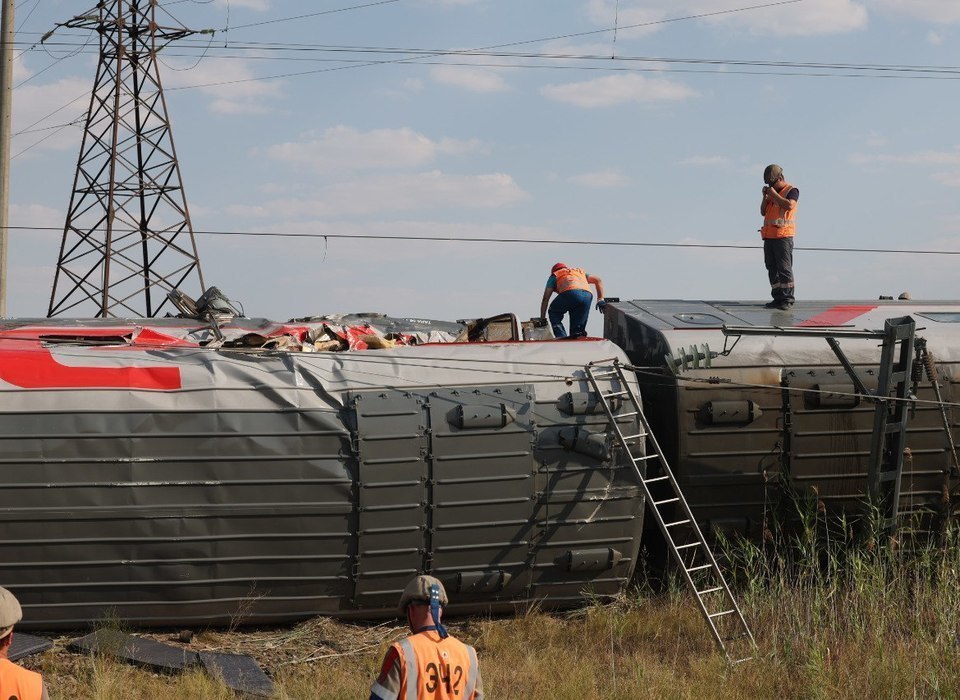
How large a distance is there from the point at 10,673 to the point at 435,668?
2.00 m

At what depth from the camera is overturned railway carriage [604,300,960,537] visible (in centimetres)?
1093

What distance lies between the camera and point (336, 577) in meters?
9.95

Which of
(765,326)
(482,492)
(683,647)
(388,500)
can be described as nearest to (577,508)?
(482,492)

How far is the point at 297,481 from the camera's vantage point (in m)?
9.77

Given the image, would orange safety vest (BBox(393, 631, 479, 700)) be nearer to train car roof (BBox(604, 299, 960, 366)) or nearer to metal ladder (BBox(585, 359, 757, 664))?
metal ladder (BBox(585, 359, 757, 664))

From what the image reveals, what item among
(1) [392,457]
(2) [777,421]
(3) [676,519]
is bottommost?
(3) [676,519]

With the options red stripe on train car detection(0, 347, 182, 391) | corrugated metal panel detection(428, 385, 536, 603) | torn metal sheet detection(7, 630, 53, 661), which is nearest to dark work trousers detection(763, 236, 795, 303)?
corrugated metal panel detection(428, 385, 536, 603)

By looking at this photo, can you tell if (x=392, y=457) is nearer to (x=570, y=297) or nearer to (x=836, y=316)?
(x=570, y=297)

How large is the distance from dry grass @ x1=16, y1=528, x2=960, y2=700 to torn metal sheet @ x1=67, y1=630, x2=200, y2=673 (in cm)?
16

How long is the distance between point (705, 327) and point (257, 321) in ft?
16.3

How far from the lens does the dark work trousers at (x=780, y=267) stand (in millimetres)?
13156

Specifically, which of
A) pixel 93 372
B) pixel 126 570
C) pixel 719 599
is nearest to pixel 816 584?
pixel 719 599

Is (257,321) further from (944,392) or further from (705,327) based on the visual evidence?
(944,392)

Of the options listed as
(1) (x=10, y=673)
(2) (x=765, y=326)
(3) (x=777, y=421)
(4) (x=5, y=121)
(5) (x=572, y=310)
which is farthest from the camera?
(4) (x=5, y=121)
